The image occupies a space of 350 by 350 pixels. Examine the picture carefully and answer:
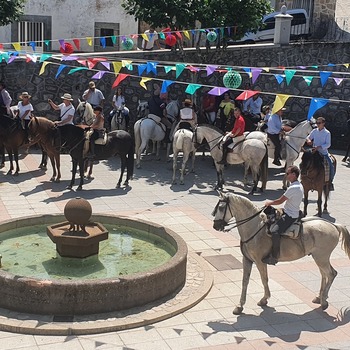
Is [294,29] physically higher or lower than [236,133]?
higher

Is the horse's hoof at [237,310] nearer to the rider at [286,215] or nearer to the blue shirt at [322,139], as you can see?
the rider at [286,215]

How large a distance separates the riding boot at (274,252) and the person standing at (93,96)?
1171 cm

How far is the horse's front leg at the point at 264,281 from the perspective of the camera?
9758 millimetres

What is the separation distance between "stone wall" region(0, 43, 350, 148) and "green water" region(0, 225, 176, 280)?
33.4 feet

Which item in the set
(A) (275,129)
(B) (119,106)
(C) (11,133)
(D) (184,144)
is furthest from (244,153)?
(C) (11,133)

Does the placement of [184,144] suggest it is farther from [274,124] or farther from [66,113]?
[66,113]

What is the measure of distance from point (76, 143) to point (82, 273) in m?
6.70

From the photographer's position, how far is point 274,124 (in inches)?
681

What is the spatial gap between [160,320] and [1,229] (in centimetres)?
390

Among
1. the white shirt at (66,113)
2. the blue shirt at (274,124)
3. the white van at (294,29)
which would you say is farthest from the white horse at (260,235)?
the white van at (294,29)

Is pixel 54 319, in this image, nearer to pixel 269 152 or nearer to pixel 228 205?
pixel 228 205

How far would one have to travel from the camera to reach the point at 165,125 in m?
19.7

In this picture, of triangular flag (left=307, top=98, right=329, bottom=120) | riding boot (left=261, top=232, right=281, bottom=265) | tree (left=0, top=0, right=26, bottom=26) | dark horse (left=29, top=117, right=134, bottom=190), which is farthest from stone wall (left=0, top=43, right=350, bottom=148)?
riding boot (left=261, top=232, right=281, bottom=265)

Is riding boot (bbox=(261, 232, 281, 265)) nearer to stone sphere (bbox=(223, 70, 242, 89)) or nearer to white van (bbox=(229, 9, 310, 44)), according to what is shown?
stone sphere (bbox=(223, 70, 242, 89))
